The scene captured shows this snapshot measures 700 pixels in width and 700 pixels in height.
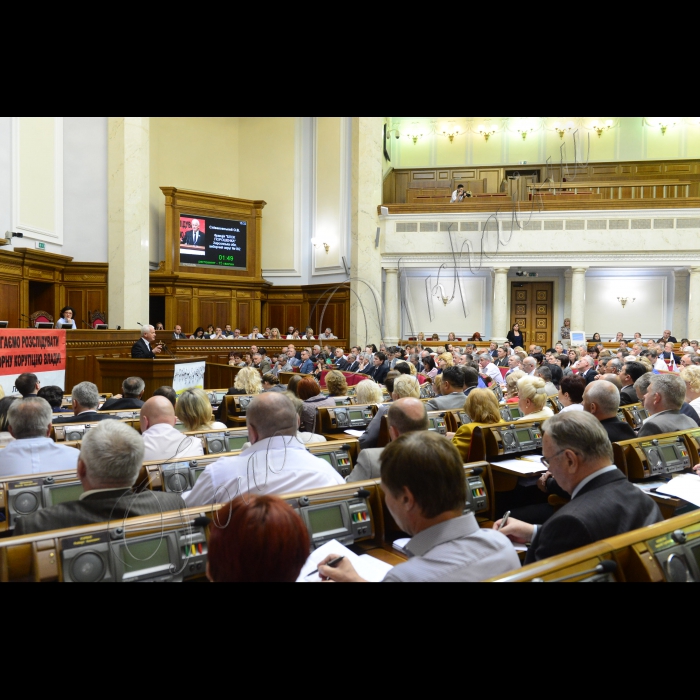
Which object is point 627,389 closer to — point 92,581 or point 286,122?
point 92,581

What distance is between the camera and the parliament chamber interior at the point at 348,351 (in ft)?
5.95

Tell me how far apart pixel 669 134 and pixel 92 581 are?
20.7 meters

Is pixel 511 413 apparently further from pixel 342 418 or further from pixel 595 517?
pixel 595 517

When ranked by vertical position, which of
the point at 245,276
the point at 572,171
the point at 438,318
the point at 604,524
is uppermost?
the point at 572,171

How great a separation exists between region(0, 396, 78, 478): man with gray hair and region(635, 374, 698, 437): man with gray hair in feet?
10.8

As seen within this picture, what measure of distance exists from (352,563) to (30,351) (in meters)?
5.32

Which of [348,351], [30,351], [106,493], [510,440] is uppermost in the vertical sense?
[30,351]

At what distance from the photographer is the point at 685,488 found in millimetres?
3051

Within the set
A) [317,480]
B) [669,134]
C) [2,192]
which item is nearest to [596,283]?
[669,134]

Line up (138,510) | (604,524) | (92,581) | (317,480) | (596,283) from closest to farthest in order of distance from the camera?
(92,581)
(604,524)
(138,510)
(317,480)
(596,283)

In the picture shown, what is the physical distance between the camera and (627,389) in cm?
575

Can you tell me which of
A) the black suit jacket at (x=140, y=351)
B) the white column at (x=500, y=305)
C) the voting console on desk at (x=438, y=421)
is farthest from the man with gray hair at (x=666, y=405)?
the white column at (x=500, y=305)

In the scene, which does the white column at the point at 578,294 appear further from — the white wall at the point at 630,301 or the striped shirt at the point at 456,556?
the striped shirt at the point at 456,556

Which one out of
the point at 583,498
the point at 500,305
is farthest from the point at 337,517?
the point at 500,305
